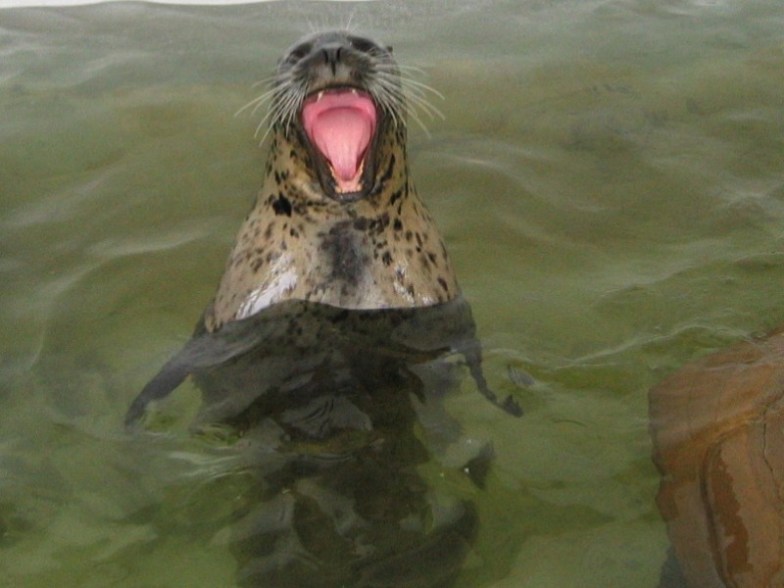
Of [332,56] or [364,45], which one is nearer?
[332,56]

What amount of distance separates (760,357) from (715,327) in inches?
29.3

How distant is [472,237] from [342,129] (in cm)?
167

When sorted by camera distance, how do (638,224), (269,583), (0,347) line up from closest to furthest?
(269,583) < (0,347) < (638,224)

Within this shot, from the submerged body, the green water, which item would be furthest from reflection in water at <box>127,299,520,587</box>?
the green water

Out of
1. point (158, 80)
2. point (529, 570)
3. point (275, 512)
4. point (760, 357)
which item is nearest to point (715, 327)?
point (760, 357)

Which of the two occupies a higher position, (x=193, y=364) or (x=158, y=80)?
(x=158, y=80)

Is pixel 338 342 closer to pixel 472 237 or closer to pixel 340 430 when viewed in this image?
pixel 340 430

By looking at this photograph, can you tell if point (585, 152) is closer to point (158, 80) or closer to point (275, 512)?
point (158, 80)

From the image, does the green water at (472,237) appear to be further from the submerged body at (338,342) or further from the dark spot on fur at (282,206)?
the dark spot on fur at (282,206)

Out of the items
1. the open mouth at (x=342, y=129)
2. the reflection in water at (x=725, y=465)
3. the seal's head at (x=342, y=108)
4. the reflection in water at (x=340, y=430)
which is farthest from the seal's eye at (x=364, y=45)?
the reflection in water at (x=725, y=465)

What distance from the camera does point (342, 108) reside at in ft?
14.1

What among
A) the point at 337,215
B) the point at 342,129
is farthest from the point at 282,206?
the point at 342,129

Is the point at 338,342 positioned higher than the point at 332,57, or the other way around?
the point at 332,57

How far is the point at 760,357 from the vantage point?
4.18 meters
